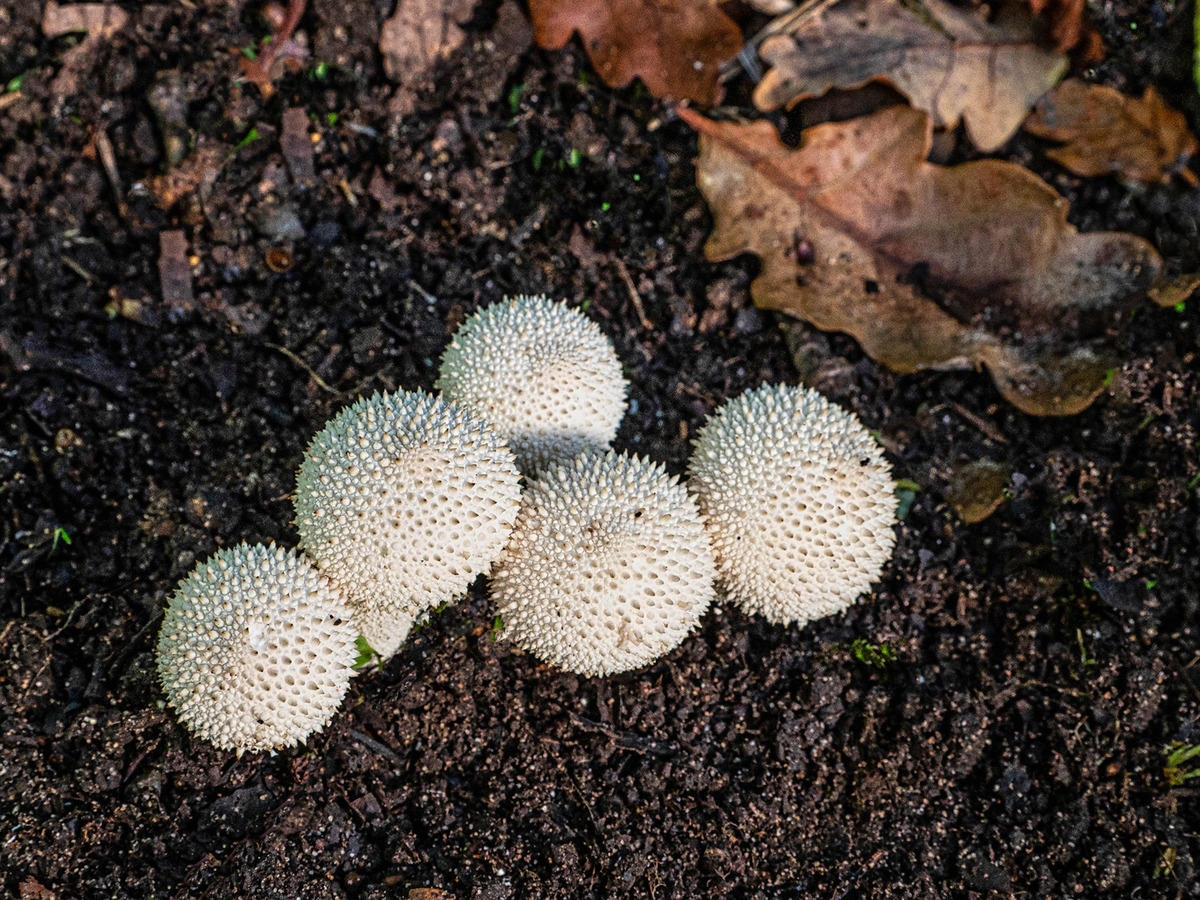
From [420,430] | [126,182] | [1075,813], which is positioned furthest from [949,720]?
[126,182]

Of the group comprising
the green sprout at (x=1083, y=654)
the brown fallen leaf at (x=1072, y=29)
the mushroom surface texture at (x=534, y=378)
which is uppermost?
the brown fallen leaf at (x=1072, y=29)

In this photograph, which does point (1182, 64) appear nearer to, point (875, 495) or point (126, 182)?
point (875, 495)

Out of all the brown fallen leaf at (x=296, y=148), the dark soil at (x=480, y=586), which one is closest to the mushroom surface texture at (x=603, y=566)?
the dark soil at (x=480, y=586)

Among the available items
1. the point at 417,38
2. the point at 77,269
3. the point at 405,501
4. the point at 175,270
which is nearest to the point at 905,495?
the point at 405,501

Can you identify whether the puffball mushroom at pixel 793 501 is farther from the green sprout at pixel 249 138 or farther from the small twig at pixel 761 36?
the green sprout at pixel 249 138

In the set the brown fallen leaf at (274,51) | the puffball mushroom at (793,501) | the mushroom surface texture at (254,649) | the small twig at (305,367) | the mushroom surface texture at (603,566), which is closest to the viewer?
the mushroom surface texture at (254,649)

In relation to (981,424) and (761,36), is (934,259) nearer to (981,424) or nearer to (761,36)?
(981,424)

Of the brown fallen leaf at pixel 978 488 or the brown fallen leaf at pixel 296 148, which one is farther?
the brown fallen leaf at pixel 296 148
